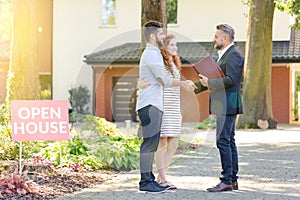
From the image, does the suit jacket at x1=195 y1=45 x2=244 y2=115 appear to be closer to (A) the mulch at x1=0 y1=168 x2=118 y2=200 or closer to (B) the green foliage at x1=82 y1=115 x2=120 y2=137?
(A) the mulch at x1=0 y1=168 x2=118 y2=200

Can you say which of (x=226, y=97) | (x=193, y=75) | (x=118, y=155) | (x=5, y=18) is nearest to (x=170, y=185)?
(x=226, y=97)

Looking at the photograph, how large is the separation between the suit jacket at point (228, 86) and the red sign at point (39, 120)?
222 centimetres

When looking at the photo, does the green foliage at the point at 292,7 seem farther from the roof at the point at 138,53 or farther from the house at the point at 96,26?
the house at the point at 96,26

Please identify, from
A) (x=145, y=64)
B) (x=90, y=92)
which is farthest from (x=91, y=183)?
(x=90, y=92)

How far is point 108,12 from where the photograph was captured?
29188 millimetres

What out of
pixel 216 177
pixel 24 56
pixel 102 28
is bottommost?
pixel 216 177

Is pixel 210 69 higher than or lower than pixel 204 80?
higher

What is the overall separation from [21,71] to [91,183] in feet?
17.9

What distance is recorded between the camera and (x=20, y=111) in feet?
27.3

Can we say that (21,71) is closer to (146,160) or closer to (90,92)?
(146,160)

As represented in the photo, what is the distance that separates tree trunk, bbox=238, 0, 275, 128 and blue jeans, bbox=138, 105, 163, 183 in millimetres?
13358

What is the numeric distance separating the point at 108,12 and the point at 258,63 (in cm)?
1055

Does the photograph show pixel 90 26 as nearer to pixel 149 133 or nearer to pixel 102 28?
pixel 102 28

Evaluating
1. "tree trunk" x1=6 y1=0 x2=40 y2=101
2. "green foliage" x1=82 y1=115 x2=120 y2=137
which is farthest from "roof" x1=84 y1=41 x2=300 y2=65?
"tree trunk" x1=6 y1=0 x2=40 y2=101
